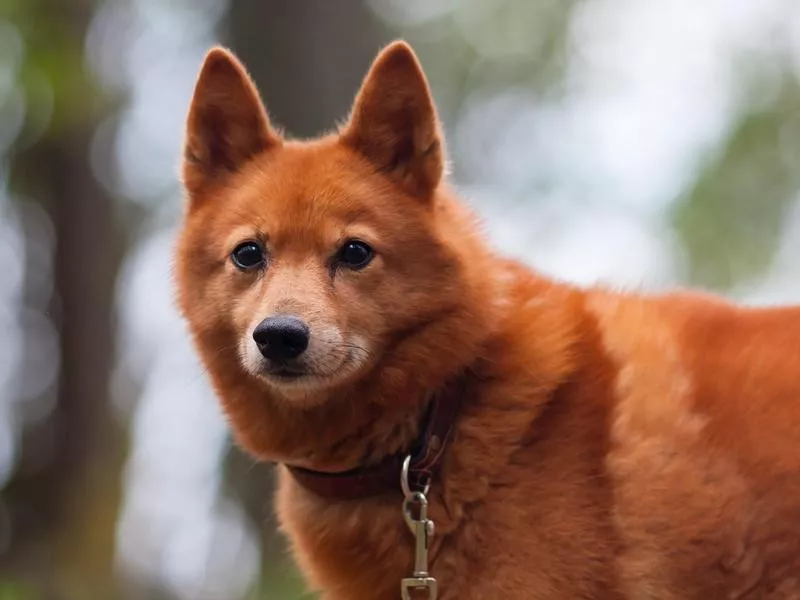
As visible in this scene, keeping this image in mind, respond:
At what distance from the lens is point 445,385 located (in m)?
2.08

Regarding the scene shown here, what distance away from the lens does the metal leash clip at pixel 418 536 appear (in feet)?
6.11

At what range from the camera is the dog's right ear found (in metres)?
2.21

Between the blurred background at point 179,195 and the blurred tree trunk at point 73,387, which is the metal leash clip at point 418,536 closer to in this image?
the blurred background at point 179,195

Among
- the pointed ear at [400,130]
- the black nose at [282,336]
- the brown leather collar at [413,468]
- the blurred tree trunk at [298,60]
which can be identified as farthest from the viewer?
the blurred tree trunk at [298,60]

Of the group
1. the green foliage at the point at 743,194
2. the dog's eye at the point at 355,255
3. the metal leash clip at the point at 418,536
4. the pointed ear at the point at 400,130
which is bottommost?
the metal leash clip at the point at 418,536

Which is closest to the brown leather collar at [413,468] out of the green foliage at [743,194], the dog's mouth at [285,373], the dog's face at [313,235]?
the dog's face at [313,235]

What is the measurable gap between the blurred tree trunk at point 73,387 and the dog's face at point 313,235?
2.04 m

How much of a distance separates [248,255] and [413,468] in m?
0.61

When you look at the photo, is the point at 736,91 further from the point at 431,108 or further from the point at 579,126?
the point at 431,108

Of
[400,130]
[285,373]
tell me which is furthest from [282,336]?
[400,130]

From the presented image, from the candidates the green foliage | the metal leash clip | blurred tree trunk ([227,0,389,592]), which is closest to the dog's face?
the metal leash clip

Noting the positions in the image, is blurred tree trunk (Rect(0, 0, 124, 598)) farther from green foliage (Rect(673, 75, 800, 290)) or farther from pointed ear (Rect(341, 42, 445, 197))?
green foliage (Rect(673, 75, 800, 290))

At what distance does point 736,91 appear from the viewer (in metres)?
5.90

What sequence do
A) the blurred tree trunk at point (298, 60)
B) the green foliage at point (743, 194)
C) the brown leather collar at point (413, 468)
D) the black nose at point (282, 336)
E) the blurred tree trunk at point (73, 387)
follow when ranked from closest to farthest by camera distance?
the black nose at point (282, 336) → the brown leather collar at point (413, 468) → the blurred tree trunk at point (298, 60) → the blurred tree trunk at point (73, 387) → the green foliage at point (743, 194)
